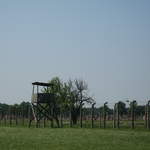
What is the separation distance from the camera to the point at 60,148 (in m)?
11.0

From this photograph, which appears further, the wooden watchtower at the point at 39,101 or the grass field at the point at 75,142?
the wooden watchtower at the point at 39,101

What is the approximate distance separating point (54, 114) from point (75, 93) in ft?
67.7

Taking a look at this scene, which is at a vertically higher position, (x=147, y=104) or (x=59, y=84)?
(x=59, y=84)

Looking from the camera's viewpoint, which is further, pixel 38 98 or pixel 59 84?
pixel 59 84

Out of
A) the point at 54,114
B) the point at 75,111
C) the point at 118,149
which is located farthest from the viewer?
the point at 75,111

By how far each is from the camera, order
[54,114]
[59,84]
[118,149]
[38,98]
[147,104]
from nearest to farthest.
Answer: [118,149] → [147,104] → [38,98] → [54,114] → [59,84]

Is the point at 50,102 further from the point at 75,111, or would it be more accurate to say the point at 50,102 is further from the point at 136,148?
the point at 136,148

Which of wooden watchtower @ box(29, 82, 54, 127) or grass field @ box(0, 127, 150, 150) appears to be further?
wooden watchtower @ box(29, 82, 54, 127)

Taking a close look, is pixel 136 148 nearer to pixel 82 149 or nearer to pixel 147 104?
pixel 82 149

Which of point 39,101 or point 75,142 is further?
point 39,101

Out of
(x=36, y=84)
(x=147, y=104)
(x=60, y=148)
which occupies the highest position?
(x=36, y=84)

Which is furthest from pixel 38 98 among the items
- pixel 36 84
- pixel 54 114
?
pixel 54 114

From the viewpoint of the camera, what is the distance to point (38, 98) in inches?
1276

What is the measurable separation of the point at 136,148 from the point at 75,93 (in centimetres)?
4536
